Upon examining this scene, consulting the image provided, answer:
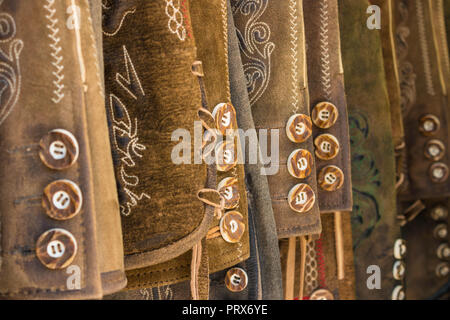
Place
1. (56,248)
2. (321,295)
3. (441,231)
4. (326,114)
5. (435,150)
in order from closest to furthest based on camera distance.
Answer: (56,248)
(326,114)
(321,295)
(435,150)
(441,231)

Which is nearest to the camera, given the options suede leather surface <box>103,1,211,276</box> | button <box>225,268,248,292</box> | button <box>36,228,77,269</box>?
button <box>36,228,77,269</box>

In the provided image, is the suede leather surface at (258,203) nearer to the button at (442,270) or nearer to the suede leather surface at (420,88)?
the suede leather surface at (420,88)

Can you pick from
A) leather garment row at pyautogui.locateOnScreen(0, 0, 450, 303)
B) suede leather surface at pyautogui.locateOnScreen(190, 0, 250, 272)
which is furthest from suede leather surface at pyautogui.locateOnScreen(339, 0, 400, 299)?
suede leather surface at pyautogui.locateOnScreen(190, 0, 250, 272)

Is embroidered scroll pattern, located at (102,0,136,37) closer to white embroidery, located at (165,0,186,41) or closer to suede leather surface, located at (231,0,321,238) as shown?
white embroidery, located at (165,0,186,41)

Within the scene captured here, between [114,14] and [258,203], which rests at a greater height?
[114,14]

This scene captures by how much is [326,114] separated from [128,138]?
0.37m

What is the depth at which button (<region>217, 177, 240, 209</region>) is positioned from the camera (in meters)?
0.65

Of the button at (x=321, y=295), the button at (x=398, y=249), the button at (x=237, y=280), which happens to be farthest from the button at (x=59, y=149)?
the button at (x=398, y=249)

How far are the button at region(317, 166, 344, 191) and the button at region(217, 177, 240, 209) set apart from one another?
0.72 ft

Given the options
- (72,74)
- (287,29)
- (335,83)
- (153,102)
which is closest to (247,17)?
(287,29)

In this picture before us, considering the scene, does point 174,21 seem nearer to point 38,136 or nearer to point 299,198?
point 38,136

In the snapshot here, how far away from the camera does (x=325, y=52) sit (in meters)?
0.84

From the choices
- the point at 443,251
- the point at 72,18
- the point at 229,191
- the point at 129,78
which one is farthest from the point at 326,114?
the point at 443,251

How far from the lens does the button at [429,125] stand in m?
1.07
